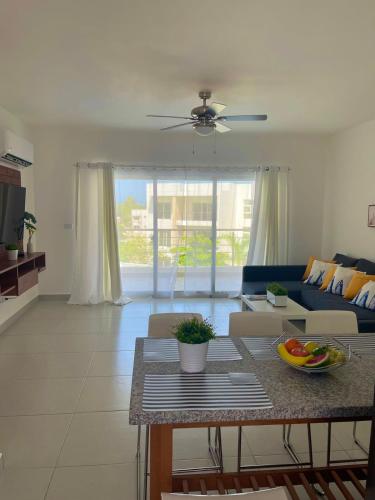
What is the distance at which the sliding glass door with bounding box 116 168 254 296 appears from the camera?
245 inches

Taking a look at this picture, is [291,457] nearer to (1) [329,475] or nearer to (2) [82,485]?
(1) [329,475]

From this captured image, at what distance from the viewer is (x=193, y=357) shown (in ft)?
5.38

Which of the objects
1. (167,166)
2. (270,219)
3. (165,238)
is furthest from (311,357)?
(167,166)

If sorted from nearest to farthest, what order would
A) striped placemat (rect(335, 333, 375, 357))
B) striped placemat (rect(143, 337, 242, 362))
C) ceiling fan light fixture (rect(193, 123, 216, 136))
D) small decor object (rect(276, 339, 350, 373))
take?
small decor object (rect(276, 339, 350, 373))
striped placemat (rect(143, 337, 242, 362))
striped placemat (rect(335, 333, 375, 357))
ceiling fan light fixture (rect(193, 123, 216, 136))

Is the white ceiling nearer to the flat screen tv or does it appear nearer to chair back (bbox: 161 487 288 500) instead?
the flat screen tv

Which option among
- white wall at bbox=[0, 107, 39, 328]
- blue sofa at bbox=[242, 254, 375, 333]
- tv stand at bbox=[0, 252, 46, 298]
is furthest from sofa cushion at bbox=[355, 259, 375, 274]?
white wall at bbox=[0, 107, 39, 328]

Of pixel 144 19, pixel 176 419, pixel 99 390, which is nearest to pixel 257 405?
pixel 176 419

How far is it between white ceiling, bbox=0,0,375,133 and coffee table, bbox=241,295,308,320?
2322 mm

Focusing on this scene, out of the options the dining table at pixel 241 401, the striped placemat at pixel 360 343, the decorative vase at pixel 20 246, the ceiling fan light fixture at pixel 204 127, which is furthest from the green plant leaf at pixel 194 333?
the decorative vase at pixel 20 246

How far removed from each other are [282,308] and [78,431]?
2496 millimetres

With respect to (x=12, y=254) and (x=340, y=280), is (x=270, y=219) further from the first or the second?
(x=12, y=254)

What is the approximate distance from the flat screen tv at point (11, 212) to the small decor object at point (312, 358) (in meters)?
3.63

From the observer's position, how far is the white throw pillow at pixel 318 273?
5.29 meters

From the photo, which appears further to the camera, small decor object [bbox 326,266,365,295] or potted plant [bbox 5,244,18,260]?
small decor object [bbox 326,266,365,295]
